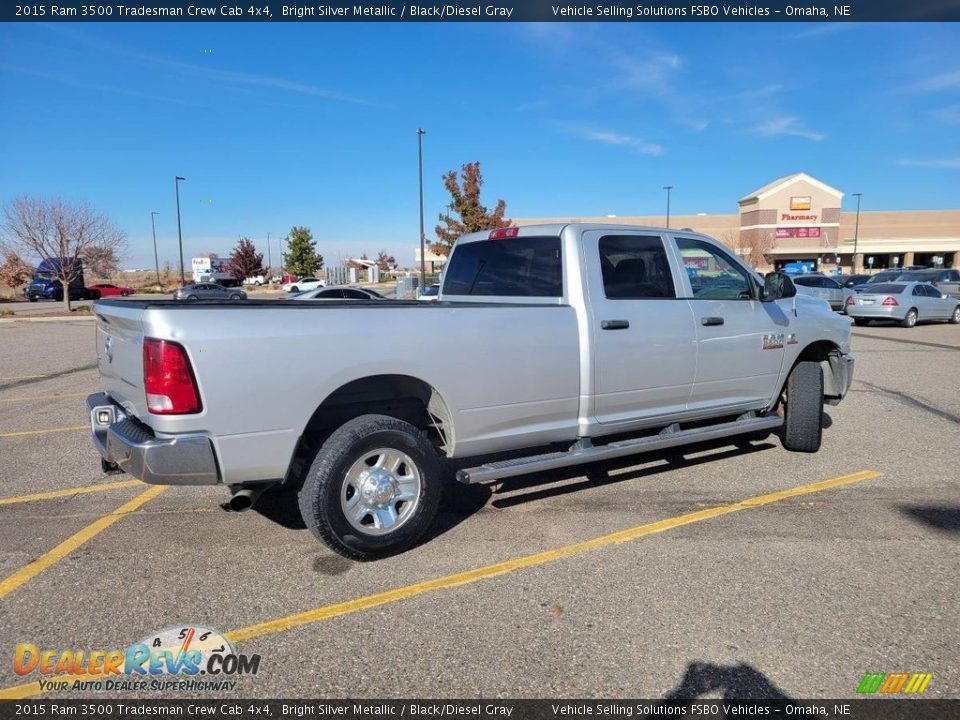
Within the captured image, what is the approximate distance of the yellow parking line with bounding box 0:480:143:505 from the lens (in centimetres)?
484

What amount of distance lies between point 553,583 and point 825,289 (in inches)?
1006

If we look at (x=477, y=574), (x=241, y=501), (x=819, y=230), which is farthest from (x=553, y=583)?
(x=819, y=230)

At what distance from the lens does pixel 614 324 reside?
4.55 meters

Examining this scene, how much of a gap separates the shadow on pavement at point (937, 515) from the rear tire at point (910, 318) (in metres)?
17.5

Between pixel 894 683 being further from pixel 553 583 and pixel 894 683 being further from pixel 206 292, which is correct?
pixel 206 292

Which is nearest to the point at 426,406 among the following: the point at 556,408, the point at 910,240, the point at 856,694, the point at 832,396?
the point at 556,408

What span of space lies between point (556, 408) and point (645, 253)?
4.96 feet

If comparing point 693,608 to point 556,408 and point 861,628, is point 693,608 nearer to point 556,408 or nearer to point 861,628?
point 861,628

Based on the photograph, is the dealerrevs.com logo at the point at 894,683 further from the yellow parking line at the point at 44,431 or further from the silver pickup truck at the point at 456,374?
the yellow parking line at the point at 44,431

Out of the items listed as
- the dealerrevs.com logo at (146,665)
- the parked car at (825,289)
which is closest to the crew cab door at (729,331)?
the dealerrevs.com logo at (146,665)

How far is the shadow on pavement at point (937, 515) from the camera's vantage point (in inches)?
167

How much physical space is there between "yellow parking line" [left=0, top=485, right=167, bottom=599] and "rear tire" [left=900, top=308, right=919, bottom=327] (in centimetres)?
2096

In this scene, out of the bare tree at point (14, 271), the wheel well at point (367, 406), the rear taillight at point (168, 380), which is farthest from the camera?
the bare tree at point (14, 271)

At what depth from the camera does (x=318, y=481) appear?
3.56 meters
